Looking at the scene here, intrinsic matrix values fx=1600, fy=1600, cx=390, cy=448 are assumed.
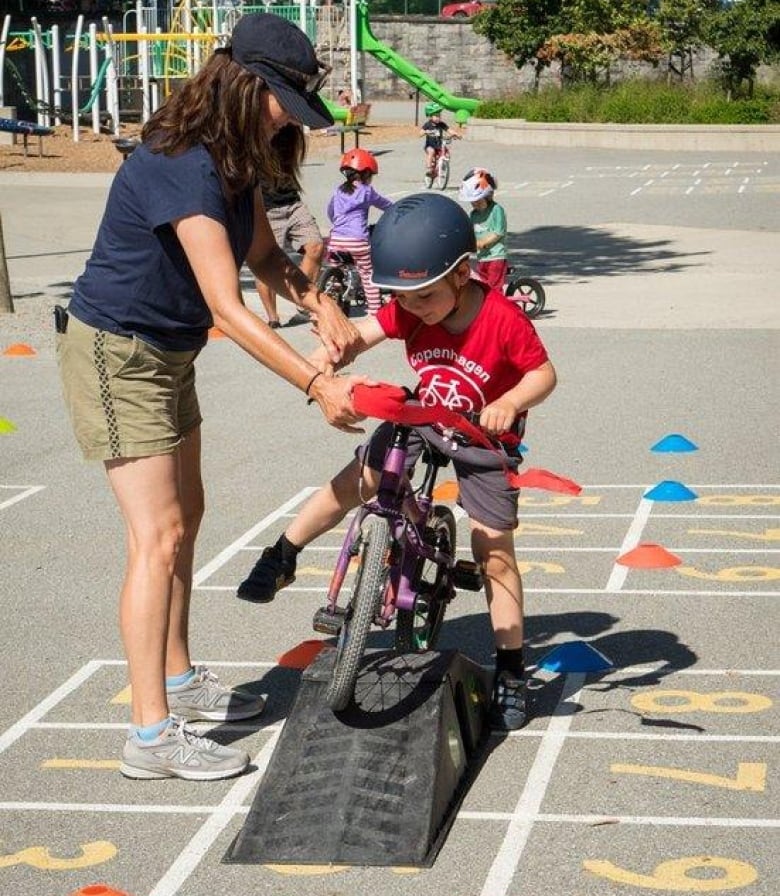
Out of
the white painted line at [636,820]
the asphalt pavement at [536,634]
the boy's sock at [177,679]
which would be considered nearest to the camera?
the asphalt pavement at [536,634]

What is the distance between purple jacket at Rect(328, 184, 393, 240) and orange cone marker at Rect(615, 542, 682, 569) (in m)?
8.01

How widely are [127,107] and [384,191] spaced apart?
59.9ft

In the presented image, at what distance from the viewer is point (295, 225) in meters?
13.8

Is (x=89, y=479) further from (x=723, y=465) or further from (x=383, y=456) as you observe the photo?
(x=383, y=456)

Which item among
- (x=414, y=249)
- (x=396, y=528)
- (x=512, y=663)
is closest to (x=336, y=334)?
(x=414, y=249)

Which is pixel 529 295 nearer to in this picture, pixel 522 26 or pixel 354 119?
pixel 354 119

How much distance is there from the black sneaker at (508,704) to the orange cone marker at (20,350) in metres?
8.58

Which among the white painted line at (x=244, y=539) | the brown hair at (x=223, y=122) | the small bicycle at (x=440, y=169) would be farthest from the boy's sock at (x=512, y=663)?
the small bicycle at (x=440, y=169)

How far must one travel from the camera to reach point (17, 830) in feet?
14.6

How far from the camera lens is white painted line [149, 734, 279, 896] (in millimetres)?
4105

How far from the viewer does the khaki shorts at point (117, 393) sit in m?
4.64

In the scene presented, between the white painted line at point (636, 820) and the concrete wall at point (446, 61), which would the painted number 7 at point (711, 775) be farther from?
the concrete wall at point (446, 61)

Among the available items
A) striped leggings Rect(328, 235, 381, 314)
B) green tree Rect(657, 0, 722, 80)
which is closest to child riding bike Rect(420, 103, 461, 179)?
striped leggings Rect(328, 235, 381, 314)

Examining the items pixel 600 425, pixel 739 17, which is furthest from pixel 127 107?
pixel 600 425
